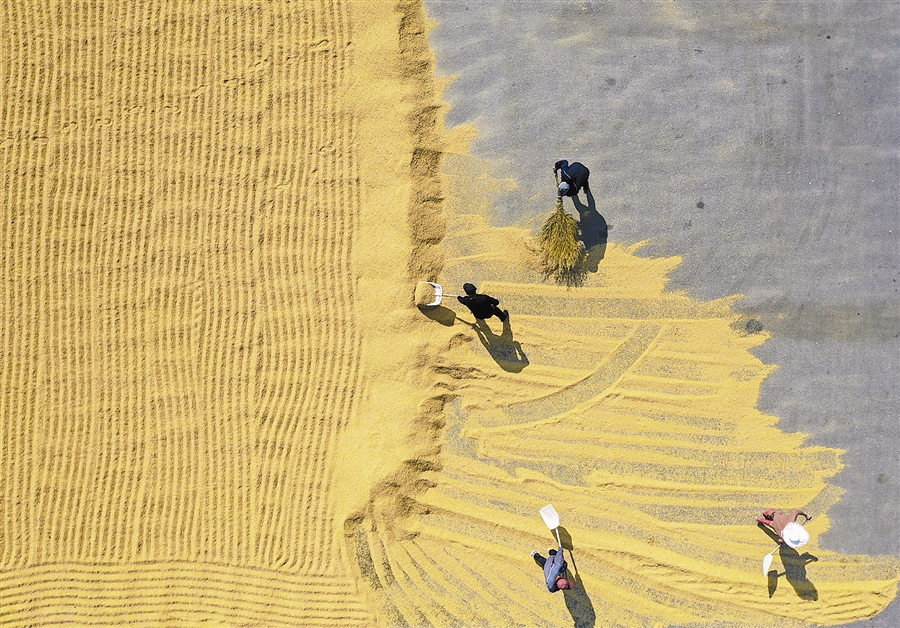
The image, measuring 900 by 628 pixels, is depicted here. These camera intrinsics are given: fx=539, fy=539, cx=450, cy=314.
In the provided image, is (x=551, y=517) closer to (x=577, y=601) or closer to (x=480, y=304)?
(x=577, y=601)

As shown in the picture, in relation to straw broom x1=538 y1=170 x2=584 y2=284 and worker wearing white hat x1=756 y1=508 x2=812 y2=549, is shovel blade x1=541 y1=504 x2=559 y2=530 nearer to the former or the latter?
worker wearing white hat x1=756 y1=508 x2=812 y2=549

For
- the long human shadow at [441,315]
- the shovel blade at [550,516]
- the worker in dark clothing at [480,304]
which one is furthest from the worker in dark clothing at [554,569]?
the long human shadow at [441,315]

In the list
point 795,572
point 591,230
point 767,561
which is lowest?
point 795,572

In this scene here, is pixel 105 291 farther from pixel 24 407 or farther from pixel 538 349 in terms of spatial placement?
pixel 538 349

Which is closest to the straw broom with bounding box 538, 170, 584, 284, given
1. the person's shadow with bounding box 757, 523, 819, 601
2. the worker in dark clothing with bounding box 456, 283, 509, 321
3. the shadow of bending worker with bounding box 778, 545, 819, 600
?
the worker in dark clothing with bounding box 456, 283, 509, 321

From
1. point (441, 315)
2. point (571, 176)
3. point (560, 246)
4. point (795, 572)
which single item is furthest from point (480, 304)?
point (795, 572)

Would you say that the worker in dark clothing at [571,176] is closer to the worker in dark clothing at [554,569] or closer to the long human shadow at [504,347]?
the long human shadow at [504,347]
